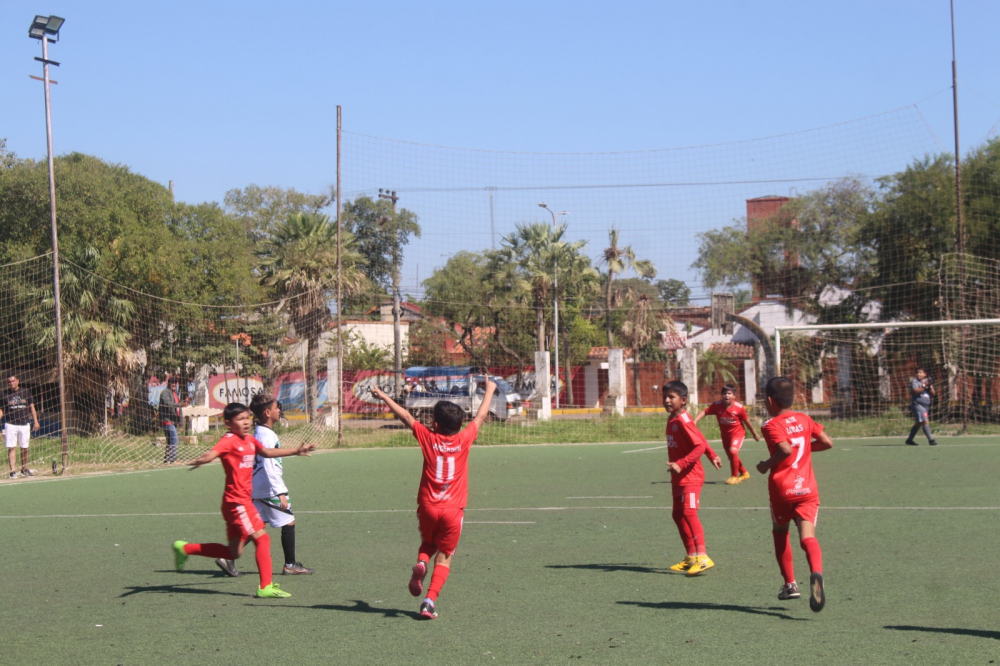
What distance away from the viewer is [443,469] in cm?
589

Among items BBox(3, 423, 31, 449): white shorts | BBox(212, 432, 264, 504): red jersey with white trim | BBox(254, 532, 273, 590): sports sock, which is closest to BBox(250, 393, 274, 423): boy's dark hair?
BBox(212, 432, 264, 504): red jersey with white trim

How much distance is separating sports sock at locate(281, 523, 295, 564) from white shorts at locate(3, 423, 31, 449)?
10.4 m

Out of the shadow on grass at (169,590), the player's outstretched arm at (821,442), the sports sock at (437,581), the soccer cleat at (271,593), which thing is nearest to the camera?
the sports sock at (437,581)

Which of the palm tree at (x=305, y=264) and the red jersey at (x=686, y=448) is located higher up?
the palm tree at (x=305, y=264)

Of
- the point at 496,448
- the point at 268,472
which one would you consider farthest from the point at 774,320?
the point at 268,472

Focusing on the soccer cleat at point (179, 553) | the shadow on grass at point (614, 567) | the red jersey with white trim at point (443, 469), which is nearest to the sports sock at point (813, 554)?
the shadow on grass at point (614, 567)

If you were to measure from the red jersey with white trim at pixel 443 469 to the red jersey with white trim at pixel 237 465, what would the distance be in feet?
5.25

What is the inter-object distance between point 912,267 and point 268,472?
87.9 feet

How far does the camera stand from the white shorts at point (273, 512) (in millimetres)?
7539

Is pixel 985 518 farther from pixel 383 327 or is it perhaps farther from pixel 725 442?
pixel 383 327

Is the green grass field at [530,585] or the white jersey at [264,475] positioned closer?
the green grass field at [530,585]

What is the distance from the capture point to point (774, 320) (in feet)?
174

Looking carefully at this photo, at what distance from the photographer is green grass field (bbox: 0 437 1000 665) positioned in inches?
204

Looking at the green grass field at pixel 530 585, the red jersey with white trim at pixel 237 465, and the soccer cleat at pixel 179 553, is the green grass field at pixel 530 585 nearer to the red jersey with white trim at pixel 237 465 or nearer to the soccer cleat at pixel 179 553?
the soccer cleat at pixel 179 553
